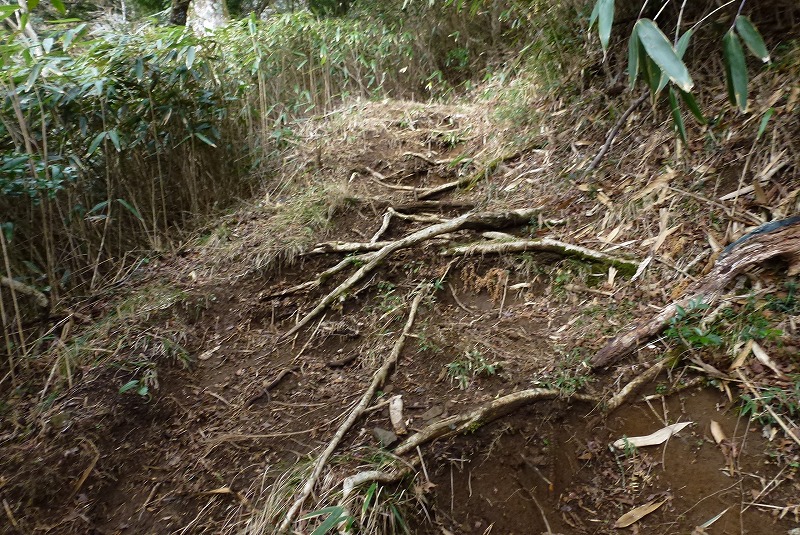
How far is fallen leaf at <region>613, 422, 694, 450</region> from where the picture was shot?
5.82 ft

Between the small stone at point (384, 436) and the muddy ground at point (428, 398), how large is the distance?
Result: 0.07ft

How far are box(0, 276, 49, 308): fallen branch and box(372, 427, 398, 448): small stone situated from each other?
202 centimetres

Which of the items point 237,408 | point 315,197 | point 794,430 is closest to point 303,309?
point 237,408

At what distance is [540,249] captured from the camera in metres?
2.65

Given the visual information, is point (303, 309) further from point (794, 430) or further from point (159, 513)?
point (794, 430)

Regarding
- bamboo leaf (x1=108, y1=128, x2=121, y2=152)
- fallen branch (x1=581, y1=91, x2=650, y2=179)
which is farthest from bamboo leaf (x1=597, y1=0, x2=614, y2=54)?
bamboo leaf (x1=108, y1=128, x2=121, y2=152)

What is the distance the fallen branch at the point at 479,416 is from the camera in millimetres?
1903

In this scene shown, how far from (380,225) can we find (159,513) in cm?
204

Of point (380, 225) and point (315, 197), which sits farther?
point (315, 197)

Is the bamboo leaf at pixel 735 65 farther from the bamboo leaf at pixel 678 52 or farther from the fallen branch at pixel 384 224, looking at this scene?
the fallen branch at pixel 384 224

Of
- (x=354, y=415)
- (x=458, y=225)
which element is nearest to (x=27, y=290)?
(x=354, y=415)

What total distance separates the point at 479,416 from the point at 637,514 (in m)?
0.62

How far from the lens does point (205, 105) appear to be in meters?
3.60

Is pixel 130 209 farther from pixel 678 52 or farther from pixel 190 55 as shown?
pixel 678 52
